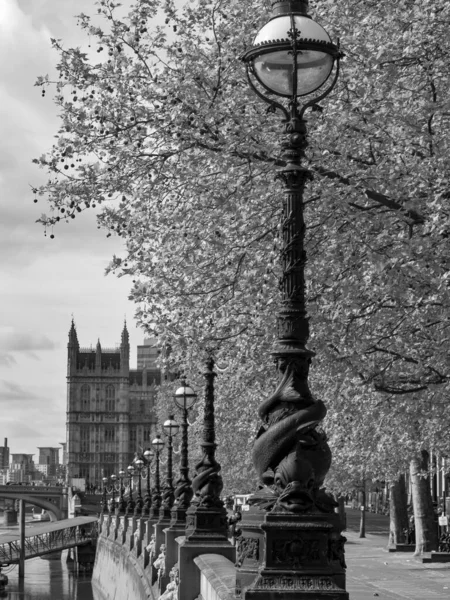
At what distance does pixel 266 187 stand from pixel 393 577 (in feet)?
58.4

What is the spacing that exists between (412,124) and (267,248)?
360 cm

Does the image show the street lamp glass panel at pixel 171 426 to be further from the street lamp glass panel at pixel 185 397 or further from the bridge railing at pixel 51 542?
the bridge railing at pixel 51 542

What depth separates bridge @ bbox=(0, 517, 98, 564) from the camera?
10385 cm

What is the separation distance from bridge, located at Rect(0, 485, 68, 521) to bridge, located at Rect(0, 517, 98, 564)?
41.0 metres

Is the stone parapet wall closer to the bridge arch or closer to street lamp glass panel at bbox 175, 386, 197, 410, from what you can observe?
street lamp glass panel at bbox 175, 386, 197, 410

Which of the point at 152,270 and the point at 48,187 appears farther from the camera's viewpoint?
the point at 152,270

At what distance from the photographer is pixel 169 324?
22953 mm

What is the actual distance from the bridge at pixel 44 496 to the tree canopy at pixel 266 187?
139m

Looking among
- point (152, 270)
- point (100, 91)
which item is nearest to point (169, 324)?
point (152, 270)

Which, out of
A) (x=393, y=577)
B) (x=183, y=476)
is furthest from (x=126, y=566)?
(x=183, y=476)

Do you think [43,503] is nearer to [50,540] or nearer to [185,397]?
[50,540]

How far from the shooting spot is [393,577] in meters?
33.8

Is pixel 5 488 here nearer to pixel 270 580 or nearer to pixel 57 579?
pixel 57 579

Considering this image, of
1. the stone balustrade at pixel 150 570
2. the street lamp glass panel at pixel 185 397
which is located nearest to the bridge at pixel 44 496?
the stone balustrade at pixel 150 570
